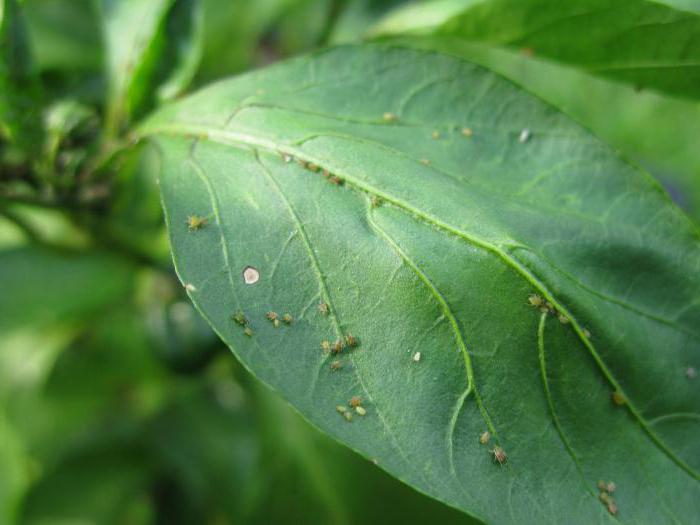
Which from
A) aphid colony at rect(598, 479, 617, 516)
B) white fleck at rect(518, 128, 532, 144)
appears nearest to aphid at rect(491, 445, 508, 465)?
aphid colony at rect(598, 479, 617, 516)

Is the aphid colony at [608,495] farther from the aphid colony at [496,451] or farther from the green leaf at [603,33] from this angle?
the green leaf at [603,33]

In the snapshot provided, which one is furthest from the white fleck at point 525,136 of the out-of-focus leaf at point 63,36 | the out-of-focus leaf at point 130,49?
the out-of-focus leaf at point 63,36

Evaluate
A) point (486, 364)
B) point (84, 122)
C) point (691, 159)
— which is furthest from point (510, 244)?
point (691, 159)

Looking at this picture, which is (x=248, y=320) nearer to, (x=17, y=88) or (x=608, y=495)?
(x=608, y=495)

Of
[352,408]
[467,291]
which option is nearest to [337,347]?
[352,408]

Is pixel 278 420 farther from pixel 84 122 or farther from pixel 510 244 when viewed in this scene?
pixel 510 244

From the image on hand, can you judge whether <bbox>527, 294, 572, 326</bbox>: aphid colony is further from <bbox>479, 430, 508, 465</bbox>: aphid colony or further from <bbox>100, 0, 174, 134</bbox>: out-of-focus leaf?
<bbox>100, 0, 174, 134</bbox>: out-of-focus leaf
